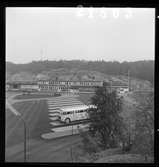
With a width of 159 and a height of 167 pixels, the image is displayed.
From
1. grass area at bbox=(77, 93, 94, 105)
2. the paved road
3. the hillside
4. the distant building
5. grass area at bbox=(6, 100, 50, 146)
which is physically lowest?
the paved road

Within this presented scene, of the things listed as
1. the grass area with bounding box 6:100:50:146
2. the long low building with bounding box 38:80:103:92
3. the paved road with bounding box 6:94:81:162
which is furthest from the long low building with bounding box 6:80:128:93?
the paved road with bounding box 6:94:81:162

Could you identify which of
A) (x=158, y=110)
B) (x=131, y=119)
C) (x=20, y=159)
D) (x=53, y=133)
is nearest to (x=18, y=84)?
(x=53, y=133)

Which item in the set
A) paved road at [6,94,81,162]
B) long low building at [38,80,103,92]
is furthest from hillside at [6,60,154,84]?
paved road at [6,94,81,162]

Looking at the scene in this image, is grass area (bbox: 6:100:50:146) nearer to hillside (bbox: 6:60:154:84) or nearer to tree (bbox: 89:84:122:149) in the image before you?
hillside (bbox: 6:60:154:84)

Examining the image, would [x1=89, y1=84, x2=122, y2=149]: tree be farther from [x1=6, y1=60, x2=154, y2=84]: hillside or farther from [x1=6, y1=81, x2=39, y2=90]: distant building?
[x1=6, y1=81, x2=39, y2=90]: distant building

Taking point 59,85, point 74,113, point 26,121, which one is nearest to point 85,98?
point 74,113

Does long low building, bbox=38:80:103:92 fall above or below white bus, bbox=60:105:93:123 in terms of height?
above

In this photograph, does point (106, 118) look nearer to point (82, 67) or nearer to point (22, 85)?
point (82, 67)
